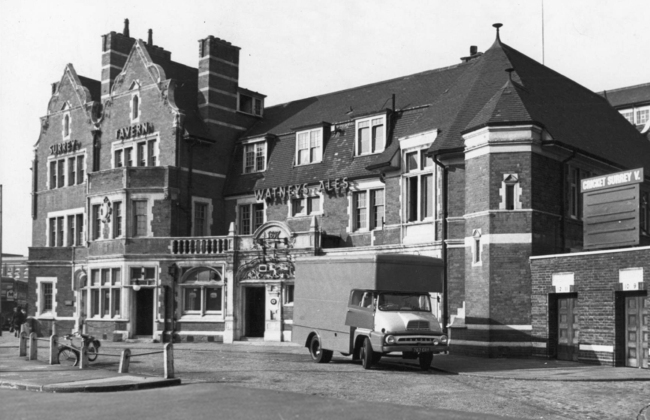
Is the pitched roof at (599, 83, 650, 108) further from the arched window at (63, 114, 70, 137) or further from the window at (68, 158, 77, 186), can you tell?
the arched window at (63, 114, 70, 137)

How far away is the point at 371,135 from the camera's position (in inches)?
1468

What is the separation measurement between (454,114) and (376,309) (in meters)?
11.9

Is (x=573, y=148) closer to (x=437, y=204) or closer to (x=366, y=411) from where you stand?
(x=437, y=204)

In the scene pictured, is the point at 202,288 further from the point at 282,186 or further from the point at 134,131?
the point at 134,131

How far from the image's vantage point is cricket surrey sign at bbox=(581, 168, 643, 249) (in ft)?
85.4

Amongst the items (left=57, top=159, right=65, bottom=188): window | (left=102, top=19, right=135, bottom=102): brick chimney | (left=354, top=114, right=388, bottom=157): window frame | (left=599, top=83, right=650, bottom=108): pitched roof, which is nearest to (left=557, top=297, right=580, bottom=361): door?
(left=354, top=114, right=388, bottom=157): window frame

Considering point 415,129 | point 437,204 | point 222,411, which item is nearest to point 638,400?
point 222,411

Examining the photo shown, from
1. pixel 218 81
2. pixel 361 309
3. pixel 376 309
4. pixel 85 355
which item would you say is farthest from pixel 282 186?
pixel 376 309

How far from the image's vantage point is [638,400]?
17.0 metres

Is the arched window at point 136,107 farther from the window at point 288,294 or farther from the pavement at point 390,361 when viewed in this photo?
the pavement at point 390,361

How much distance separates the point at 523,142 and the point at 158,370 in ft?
46.3

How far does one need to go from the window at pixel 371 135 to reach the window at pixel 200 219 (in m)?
9.45

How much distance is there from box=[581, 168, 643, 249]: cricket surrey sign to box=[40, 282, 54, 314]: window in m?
31.3

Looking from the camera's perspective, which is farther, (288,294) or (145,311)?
(145,311)
